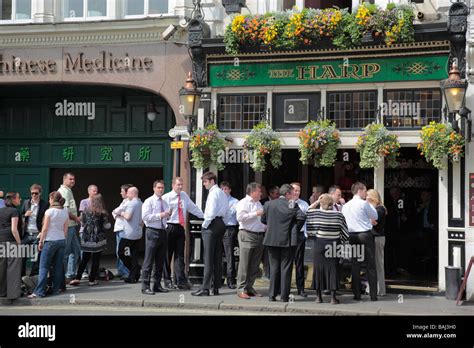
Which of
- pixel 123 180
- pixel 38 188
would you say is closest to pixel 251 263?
pixel 38 188

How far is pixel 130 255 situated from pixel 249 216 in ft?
10.2

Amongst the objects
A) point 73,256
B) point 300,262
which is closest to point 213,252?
point 300,262

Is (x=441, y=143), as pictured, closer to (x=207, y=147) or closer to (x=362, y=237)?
(x=362, y=237)

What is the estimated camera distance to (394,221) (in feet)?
51.7

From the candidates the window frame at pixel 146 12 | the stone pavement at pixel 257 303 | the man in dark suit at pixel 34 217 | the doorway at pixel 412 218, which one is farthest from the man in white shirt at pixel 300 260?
the window frame at pixel 146 12

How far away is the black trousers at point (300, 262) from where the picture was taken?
13086 millimetres

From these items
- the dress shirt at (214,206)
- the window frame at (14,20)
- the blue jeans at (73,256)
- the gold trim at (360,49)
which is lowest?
the blue jeans at (73,256)

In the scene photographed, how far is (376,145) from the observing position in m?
13.6

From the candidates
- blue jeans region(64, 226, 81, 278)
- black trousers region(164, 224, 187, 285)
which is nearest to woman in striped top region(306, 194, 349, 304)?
black trousers region(164, 224, 187, 285)

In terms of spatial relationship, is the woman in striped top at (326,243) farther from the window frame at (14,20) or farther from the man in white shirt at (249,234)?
the window frame at (14,20)

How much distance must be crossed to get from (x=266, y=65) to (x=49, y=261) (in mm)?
5656

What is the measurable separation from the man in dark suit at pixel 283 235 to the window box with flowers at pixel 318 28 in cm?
335
